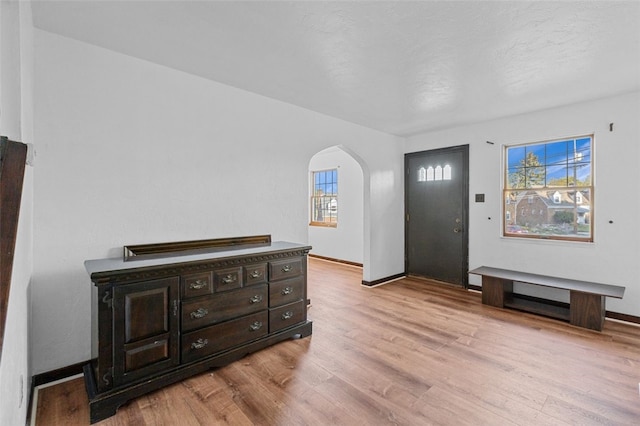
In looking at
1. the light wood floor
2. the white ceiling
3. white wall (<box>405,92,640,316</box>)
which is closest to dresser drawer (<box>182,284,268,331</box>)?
the light wood floor

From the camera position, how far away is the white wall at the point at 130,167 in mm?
2268

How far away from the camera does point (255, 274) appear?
2.72m

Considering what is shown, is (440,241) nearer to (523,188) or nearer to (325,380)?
(523,188)

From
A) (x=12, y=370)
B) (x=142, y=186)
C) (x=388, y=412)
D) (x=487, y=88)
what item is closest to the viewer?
(x=12, y=370)

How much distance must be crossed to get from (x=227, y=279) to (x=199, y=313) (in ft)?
1.08

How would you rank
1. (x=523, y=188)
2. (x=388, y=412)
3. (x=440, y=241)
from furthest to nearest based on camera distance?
(x=440, y=241)
(x=523, y=188)
(x=388, y=412)

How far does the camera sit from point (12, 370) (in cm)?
131

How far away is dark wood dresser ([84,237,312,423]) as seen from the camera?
6.52 ft

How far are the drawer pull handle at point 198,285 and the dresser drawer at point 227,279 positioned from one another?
0.08 metres

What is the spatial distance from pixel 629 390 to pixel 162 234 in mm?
3913

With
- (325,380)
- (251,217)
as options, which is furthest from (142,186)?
(325,380)

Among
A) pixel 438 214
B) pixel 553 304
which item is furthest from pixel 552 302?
pixel 438 214

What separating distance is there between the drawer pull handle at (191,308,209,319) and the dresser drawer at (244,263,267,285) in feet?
1.33

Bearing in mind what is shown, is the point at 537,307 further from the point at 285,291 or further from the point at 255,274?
the point at 255,274
